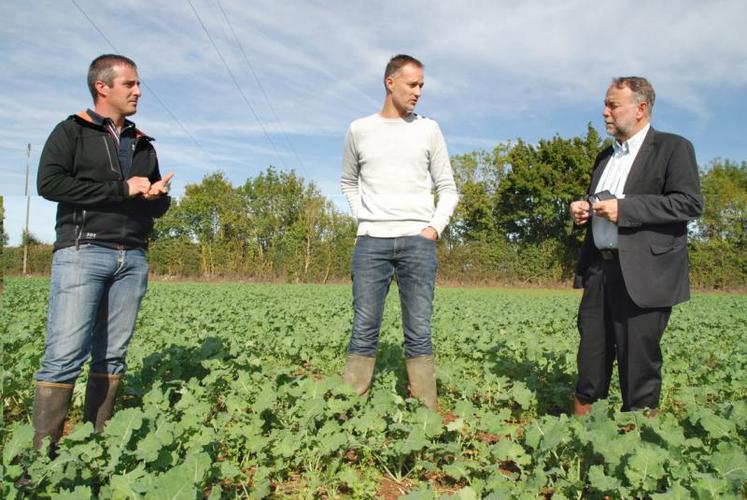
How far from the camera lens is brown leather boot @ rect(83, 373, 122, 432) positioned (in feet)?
9.74

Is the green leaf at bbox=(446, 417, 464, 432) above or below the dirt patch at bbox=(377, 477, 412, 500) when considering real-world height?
above

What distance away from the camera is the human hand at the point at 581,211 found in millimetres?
3230

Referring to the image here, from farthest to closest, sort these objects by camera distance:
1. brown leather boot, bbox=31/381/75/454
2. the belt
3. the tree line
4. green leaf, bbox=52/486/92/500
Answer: the tree line, the belt, brown leather boot, bbox=31/381/75/454, green leaf, bbox=52/486/92/500

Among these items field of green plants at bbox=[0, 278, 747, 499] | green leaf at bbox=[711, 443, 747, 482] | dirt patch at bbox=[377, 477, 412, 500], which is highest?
green leaf at bbox=[711, 443, 747, 482]

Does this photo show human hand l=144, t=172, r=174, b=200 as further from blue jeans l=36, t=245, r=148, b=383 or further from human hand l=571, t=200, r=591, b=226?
human hand l=571, t=200, r=591, b=226

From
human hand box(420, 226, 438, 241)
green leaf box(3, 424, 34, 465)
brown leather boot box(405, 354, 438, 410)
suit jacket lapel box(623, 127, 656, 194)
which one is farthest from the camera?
brown leather boot box(405, 354, 438, 410)

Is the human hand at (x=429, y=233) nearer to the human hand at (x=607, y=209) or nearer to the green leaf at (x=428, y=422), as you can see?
the human hand at (x=607, y=209)

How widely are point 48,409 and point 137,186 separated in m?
1.24

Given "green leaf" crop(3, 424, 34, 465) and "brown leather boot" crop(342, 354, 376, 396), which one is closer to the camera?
"green leaf" crop(3, 424, 34, 465)

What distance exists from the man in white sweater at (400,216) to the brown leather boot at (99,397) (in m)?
1.46

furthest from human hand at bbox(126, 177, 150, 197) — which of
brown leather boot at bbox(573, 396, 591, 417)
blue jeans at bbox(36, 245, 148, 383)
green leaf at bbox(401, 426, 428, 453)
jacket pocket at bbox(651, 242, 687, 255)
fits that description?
brown leather boot at bbox(573, 396, 591, 417)

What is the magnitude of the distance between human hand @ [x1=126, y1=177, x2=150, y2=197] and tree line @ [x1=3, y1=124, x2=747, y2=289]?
28254mm

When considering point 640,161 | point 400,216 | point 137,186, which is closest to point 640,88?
point 640,161

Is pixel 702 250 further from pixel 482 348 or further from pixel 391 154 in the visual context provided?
pixel 391 154
